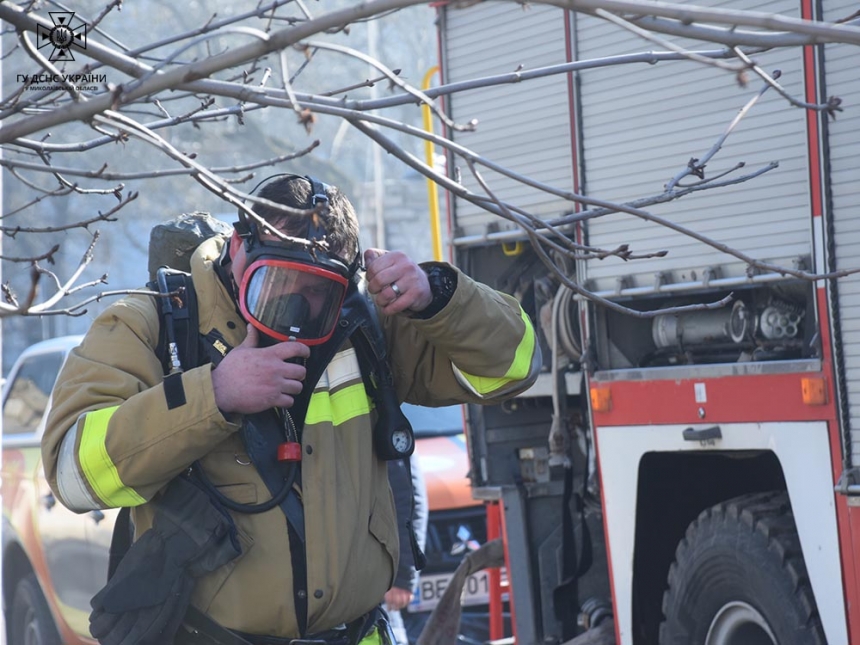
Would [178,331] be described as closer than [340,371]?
Yes

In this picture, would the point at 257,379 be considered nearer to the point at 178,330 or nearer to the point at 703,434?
the point at 178,330

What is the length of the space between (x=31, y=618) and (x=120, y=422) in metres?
5.18

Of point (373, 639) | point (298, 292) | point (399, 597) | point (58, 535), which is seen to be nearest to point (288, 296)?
point (298, 292)

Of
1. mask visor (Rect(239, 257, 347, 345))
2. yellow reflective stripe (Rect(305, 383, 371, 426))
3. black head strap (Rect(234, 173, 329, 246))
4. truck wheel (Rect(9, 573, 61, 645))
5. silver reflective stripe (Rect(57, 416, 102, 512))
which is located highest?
black head strap (Rect(234, 173, 329, 246))

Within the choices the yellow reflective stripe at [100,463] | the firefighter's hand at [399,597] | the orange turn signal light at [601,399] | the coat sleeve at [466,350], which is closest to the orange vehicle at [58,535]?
the firefighter's hand at [399,597]

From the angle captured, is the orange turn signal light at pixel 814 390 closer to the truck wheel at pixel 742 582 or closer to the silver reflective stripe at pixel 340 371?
the truck wheel at pixel 742 582

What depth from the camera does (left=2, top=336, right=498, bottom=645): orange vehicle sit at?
6816 millimetres

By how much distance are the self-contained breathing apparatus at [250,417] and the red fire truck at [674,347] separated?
3.32 ft

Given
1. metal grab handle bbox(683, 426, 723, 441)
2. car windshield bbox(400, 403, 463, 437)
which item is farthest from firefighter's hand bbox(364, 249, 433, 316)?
car windshield bbox(400, 403, 463, 437)

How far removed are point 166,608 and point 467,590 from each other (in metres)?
4.64

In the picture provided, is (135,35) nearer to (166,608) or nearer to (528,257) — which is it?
(528,257)

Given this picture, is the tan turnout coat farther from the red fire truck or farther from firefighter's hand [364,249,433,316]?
the red fire truck

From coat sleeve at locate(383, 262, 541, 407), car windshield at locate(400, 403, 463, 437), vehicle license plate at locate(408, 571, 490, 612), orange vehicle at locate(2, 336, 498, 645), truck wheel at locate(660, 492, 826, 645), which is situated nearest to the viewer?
coat sleeve at locate(383, 262, 541, 407)

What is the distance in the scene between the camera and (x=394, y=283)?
2932 millimetres
